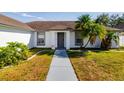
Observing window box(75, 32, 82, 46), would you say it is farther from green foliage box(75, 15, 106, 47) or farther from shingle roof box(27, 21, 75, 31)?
green foliage box(75, 15, 106, 47)

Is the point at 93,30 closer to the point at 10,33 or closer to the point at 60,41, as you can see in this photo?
the point at 60,41

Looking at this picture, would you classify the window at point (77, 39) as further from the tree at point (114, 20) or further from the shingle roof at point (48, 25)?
the tree at point (114, 20)

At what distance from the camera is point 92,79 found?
1055cm

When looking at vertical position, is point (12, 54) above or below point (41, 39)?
below

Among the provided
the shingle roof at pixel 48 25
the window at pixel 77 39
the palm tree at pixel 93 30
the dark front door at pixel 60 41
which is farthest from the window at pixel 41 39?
the palm tree at pixel 93 30

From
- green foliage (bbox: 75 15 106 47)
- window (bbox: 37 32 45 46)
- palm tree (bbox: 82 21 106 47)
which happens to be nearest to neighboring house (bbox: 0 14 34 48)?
window (bbox: 37 32 45 46)

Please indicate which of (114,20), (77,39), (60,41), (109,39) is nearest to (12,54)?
(60,41)

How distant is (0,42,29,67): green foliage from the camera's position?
13.3 m

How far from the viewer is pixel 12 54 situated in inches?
555

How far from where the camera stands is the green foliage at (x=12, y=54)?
13.3 meters

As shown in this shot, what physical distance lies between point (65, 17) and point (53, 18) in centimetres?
194
